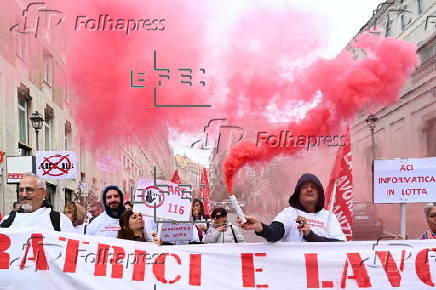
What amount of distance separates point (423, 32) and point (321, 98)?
14.2m

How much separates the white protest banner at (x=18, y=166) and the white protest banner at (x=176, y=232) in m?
6.45

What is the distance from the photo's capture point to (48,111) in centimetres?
2214

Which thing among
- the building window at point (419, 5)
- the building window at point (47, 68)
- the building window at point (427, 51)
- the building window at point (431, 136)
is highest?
the building window at point (419, 5)

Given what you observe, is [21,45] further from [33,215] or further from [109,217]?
[33,215]

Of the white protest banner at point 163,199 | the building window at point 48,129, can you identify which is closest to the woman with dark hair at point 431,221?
the white protest banner at point 163,199

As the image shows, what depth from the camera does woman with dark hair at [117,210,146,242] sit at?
218 inches

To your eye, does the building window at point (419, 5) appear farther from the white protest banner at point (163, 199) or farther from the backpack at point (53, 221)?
the backpack at point (53, 221)

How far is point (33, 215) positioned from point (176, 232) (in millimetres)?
2727

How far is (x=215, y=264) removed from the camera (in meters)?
5.05

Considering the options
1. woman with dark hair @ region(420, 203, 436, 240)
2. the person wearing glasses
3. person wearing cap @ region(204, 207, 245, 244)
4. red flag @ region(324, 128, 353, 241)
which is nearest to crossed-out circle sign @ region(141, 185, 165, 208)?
person wearing cap @ region(204, 207, 245, 244)

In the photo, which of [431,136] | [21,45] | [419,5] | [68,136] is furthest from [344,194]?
[68,136]

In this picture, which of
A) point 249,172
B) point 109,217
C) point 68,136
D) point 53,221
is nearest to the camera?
point 53,221

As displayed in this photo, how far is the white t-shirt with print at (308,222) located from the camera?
5035mm

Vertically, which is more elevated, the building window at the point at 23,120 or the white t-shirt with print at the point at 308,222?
the building window at the point at 23,120
